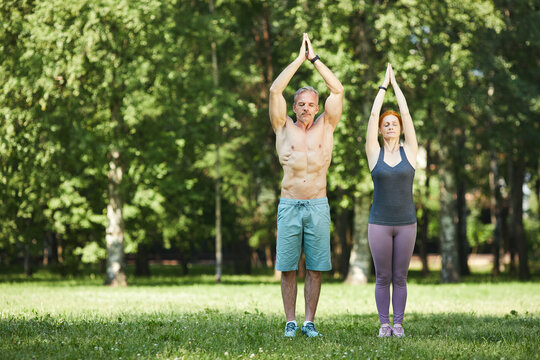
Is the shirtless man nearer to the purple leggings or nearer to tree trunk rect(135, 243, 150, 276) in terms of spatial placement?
the purple leggings

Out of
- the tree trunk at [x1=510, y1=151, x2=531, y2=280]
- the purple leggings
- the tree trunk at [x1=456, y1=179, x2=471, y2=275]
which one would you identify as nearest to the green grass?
the purple leggings

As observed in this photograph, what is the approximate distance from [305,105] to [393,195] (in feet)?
4.31

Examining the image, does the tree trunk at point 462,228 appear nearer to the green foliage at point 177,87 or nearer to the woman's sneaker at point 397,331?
the green foliage at point 177,87

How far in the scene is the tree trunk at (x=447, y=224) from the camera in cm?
2175

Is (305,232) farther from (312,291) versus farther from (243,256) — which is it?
(243,256)

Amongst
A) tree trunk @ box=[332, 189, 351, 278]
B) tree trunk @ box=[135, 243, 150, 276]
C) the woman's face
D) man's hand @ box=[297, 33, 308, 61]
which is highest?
man's hand @ box=[297, 33, 308, 61]

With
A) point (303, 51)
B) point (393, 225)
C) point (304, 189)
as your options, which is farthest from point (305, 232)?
point (303, 51)

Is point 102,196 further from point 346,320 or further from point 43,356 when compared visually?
point 43,356

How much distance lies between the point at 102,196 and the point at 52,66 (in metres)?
7.16

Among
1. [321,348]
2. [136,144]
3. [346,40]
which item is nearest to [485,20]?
[346,40]

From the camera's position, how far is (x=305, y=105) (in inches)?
273

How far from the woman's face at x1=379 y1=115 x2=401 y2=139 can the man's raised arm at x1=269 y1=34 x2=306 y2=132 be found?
112cm

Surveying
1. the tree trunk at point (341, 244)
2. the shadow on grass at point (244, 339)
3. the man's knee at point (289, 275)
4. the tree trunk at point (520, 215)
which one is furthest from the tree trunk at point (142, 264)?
the man's knee at point (289, 275)

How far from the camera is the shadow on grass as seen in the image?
576 cm
